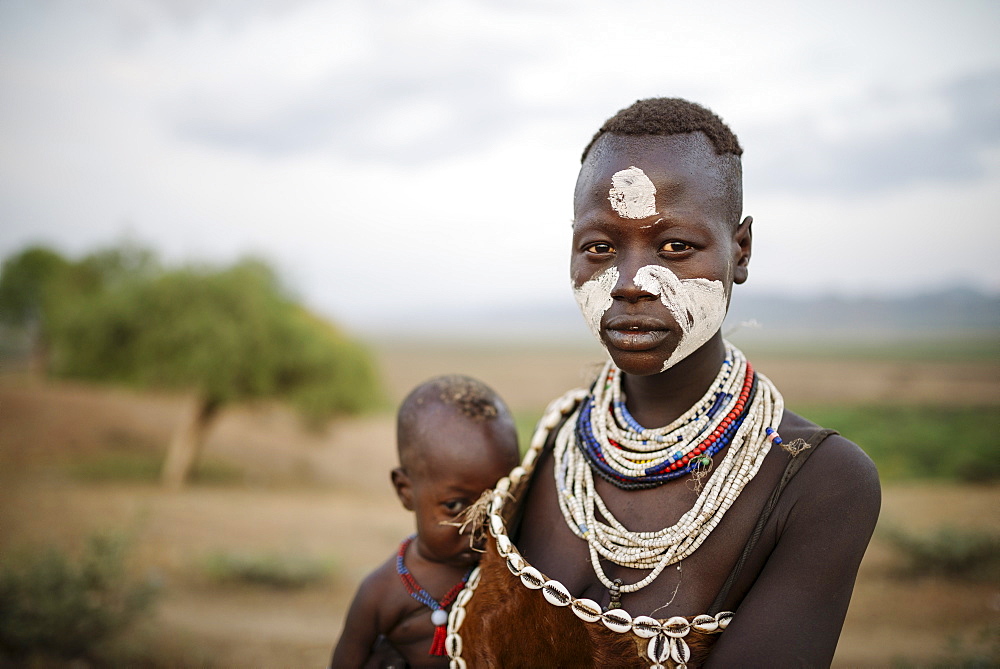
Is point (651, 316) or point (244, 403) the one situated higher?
point (651, 316)

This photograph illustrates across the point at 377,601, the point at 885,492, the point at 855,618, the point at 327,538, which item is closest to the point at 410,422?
the point at 377,601

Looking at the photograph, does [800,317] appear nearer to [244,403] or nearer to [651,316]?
[244,403]

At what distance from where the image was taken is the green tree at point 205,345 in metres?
13.7

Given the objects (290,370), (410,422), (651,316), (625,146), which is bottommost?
(290,370)

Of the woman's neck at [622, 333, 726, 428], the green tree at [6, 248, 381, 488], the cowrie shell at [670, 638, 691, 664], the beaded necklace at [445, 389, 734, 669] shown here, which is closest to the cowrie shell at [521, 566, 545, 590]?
the beaded necklace at [445, 389, 734, 669]

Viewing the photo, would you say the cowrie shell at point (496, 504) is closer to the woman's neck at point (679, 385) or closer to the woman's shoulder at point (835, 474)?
the woman's neck at point (679, 385)

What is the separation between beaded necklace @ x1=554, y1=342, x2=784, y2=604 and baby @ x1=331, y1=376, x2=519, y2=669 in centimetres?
30

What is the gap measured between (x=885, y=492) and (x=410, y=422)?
1554cm

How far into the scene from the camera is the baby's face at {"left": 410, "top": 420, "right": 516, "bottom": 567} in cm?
246

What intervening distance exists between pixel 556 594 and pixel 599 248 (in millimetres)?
1008

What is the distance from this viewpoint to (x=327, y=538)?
12.1 meters

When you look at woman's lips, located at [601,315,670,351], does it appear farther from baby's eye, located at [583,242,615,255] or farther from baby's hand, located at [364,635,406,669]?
baby's hand, located at [364,635,406,669]

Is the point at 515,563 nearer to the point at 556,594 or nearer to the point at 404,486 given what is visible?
the point at 556,594

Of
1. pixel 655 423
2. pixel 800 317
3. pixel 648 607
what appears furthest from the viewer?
pixel 800 317
